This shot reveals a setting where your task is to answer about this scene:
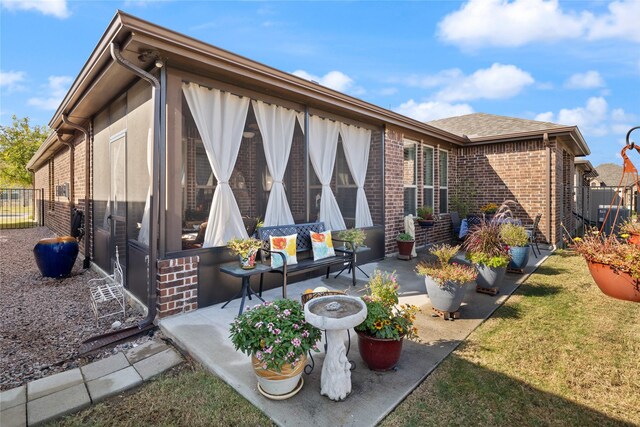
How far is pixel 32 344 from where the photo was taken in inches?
129

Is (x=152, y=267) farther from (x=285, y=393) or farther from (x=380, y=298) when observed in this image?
(x=380, y=298)

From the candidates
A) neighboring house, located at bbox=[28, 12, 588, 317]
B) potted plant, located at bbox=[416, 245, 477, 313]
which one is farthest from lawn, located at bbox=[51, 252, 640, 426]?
neighboring house, located at bbox=[28, 12, 588, 317]

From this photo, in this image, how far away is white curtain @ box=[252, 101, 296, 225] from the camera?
4.73 metres

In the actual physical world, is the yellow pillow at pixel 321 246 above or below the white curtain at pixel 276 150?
below

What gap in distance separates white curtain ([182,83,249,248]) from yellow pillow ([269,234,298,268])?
0.40 m

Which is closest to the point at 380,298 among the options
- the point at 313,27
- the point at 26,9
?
the point at 313,27

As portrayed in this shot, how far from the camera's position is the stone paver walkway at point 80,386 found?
7.11ft

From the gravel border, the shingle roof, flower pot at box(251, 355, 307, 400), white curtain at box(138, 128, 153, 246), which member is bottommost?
the gravel border

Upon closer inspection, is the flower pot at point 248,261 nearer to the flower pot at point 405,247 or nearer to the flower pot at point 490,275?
the flower pot at point 490,275

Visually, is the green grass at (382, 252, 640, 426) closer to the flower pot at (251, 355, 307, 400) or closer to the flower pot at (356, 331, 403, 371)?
the flower pot at (356, 331, 403, 371)

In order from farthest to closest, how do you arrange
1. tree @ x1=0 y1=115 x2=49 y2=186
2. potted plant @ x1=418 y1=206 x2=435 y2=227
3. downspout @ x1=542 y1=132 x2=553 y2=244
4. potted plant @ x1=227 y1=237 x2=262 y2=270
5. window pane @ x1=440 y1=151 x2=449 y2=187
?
1. tree @ x1=0 y1=115 x2=49 y2=186
2. window pane @ x1=440 y1=151 x2=449 y2=187
3. downspout @ x1=542 y1=132 x2=553 y2=244
4. potted plant @ x1=418 y1=206 x2=435 y2=227
5. potted plant @ x1=227 y1=237 x2=262 y2=270

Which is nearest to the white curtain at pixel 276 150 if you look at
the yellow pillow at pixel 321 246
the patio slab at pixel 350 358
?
the yellow pillow at pixel 321 246

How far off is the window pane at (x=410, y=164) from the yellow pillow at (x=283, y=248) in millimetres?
4413

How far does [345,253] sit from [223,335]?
7.97 feet
